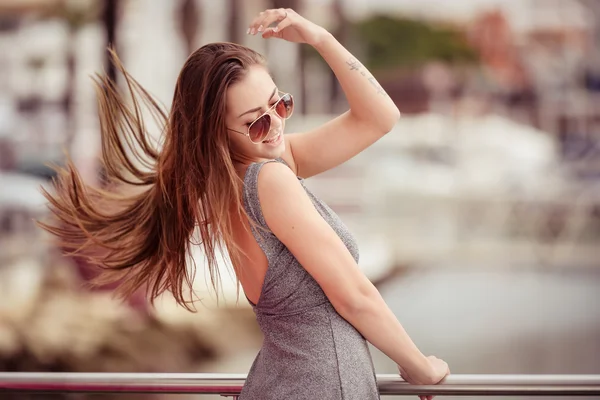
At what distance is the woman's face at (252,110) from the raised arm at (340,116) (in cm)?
11

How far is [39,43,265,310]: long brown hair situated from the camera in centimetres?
131

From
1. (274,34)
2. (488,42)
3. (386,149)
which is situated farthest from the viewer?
(488,42)

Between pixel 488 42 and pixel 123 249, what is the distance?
1404 centimetres

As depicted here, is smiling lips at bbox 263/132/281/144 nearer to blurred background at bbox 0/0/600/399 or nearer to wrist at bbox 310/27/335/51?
wrist at bbox 310/27/335/51

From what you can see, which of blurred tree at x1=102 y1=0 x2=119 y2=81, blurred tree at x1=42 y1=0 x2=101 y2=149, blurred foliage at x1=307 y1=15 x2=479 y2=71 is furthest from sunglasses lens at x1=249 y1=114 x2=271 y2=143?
blurred foliage at x1=307 y1=15 x2=479 y2=71

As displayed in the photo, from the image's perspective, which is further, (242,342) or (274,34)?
(242,342)

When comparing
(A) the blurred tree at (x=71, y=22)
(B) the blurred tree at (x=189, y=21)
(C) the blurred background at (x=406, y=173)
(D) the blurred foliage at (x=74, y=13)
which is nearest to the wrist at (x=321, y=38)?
(C) the blurred background at (x=406, y=173)

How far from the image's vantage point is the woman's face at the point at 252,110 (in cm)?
132

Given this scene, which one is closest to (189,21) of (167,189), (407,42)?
(167,189)

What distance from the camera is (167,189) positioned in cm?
142

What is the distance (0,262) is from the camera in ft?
20.8

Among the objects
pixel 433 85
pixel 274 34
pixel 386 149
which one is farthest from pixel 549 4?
pixel 274 34

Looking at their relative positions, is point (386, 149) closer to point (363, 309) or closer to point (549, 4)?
point (549, 4)

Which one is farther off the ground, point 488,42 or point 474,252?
point 488,42
